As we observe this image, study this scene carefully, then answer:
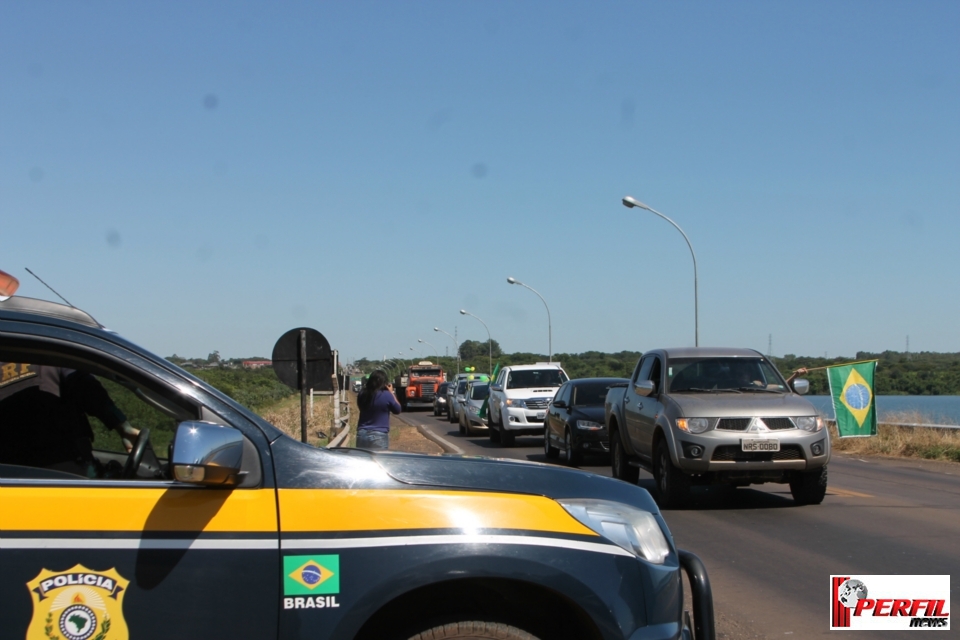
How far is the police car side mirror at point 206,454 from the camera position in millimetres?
2855

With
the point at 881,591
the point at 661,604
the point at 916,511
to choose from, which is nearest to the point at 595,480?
the point at 661,604

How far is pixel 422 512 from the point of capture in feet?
10.3

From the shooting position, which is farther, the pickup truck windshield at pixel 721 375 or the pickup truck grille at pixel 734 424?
the pickup truck windshield at pixel 721 375

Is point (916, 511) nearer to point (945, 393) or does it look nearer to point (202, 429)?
point (202, 429)

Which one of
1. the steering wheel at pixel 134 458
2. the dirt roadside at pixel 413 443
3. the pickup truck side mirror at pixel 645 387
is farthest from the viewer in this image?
the dirt roadside at pixel 413 443

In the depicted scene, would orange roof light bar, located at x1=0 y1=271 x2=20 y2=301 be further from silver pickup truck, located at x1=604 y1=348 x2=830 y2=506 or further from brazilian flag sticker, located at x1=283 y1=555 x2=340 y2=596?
Answer: silver pickup truck, located at x1=604 y1=348 x2=830 y2=506

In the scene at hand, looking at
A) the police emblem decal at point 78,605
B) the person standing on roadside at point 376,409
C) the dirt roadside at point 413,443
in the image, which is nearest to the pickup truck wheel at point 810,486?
the person standing on roadside at point 376,409

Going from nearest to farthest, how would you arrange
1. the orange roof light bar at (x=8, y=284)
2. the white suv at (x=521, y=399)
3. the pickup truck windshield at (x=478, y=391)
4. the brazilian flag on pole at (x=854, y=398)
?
the orange roof light bar at (x=8, y=284), the brazilian flag on pole at (x=854, y=398), the white suv at (x=521, y=399), the pickup truck windshield at (x=478, y=391)

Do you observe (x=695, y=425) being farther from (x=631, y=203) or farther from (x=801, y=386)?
(x=631, y=203)

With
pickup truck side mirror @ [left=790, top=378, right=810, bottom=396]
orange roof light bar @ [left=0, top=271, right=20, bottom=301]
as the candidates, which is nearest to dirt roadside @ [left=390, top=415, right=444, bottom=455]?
pickup truck side mirror @ [left=790, top=378, right=810, bottom=396]

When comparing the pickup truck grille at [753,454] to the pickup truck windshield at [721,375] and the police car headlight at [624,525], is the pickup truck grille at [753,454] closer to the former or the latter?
the pickup truck windshield at [721,375]

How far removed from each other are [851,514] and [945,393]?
22.7 m

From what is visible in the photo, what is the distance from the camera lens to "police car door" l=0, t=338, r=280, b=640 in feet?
9.38

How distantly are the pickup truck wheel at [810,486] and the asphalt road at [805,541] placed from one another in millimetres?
144
